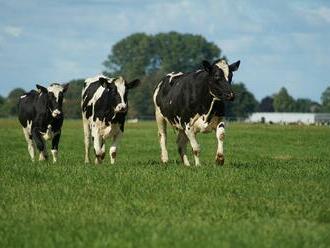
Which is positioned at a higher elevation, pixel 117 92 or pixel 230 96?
pixel 117 92

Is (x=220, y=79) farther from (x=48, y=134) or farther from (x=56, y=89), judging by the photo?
(x=48, y=134)

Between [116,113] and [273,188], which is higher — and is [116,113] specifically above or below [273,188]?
above

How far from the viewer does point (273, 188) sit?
13.1 metres

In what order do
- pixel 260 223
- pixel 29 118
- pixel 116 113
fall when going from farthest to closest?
pixel 29 118 → pixel 116 113 → pixel 260 223

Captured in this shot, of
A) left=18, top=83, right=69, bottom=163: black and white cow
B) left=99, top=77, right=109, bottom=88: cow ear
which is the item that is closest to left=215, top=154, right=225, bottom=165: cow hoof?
left=99, top=77, right=109, bottom=88: cow ear

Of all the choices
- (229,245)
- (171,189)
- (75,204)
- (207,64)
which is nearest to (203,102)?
(207,64)

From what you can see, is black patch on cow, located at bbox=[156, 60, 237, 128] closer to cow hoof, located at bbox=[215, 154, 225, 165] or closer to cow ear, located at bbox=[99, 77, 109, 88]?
cow hoof, located at bbox=[215, 154, 225, 165]

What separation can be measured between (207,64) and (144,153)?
16.9 m

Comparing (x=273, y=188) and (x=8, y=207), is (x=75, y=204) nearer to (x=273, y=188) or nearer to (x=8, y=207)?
(x=8, y=207)

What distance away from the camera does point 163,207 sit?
451 inches

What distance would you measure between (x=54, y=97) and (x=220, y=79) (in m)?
6.55

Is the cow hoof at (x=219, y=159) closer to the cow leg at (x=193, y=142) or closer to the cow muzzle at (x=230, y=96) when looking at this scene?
the cow leg at (x=193, y=142)

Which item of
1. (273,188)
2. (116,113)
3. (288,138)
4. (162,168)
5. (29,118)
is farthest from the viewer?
(288,138)

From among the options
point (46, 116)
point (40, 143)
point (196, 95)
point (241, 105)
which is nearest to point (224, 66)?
point (196, 95)
